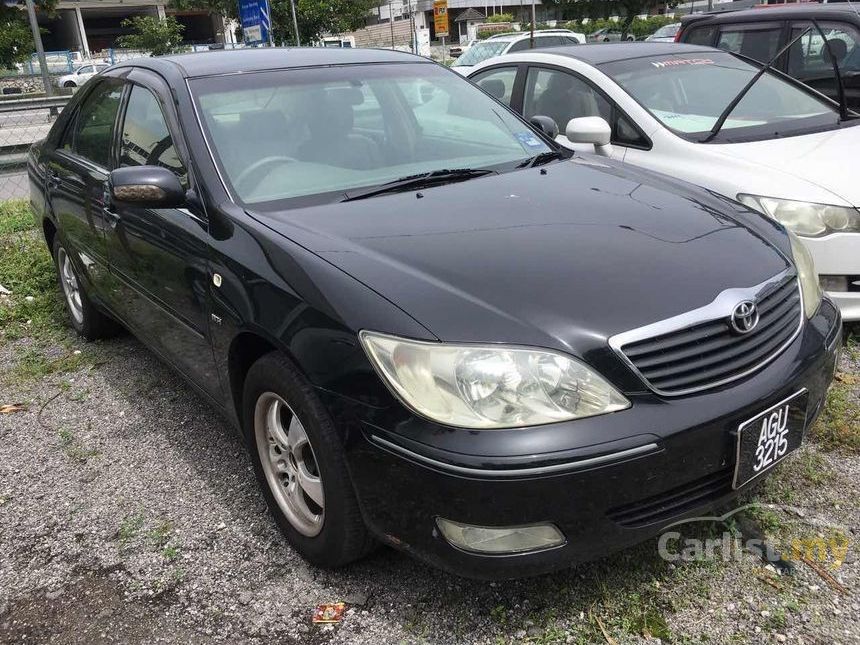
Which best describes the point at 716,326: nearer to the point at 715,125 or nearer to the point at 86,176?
the point at 715,125

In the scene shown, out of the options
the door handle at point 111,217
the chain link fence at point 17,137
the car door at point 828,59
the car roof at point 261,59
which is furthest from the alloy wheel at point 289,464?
the chain link fence at point 17,137

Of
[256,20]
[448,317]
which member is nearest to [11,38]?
[256,20]

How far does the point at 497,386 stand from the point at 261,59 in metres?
2.17

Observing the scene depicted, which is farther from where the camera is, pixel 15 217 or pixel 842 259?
pixel 15 217

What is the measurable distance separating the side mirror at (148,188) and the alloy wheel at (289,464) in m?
0.81

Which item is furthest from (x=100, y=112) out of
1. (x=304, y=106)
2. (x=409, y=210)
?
(x=409, y=210)

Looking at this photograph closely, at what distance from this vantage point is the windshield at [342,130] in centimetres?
285

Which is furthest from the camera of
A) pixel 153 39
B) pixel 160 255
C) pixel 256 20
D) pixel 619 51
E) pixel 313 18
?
pixel 153 39

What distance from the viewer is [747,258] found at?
7.73 feet

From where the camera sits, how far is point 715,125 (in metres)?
4.50

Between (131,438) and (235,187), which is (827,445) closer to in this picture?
(235,187)

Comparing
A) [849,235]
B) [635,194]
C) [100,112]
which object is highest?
[100,112]

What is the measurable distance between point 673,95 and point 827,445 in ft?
8.86

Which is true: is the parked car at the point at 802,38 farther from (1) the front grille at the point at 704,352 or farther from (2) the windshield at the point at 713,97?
(1) the front grille at the point at 704,352
